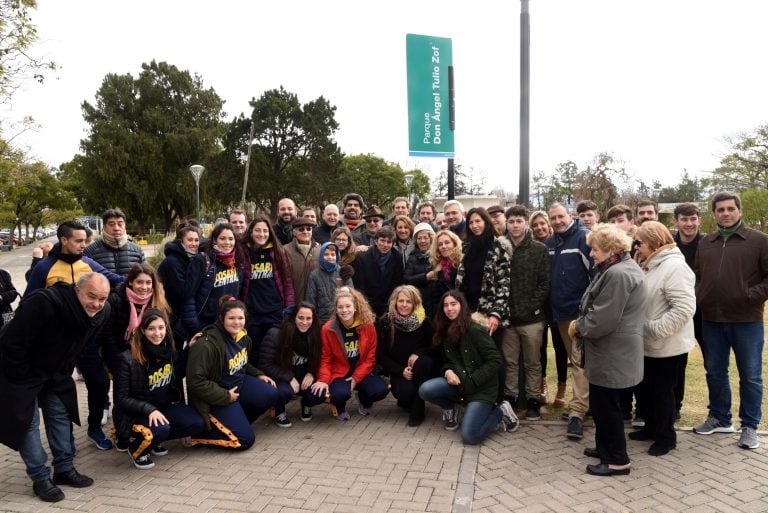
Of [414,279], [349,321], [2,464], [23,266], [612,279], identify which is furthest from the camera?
[23,266]

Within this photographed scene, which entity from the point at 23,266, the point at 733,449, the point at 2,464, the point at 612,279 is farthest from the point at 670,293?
the point at 23,266

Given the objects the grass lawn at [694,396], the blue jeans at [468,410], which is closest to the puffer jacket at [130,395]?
the blue jeans at [468,410]

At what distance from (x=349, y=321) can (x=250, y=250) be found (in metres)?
1.31

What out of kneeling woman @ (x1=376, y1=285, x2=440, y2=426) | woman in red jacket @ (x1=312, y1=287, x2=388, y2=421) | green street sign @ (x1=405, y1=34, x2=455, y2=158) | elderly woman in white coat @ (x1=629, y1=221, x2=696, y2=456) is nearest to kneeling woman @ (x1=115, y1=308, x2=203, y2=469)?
woman in red jacket @ (x1=312, y1=287, x2=388, y2=421)

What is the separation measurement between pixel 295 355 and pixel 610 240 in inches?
124

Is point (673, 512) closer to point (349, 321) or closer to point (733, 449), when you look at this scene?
point (733, 449)

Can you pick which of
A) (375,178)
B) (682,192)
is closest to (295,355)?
(375,178)

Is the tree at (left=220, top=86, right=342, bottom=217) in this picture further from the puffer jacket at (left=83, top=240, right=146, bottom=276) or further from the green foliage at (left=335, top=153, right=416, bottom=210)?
→ the puffer jacket at (left=83, top=240, right=146, bottom=276)

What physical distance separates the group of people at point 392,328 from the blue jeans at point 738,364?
15 mm

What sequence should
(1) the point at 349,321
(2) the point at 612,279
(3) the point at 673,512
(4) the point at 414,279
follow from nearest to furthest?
(3) the point at 673,512 < (2) the point at 612,279 < (1) the point at 349,321 < (4) the point at 414,279

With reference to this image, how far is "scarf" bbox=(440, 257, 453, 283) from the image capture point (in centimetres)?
550

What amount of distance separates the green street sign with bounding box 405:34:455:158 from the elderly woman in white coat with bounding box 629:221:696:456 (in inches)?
153

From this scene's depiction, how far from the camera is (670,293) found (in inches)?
159

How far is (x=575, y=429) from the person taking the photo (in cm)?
455
